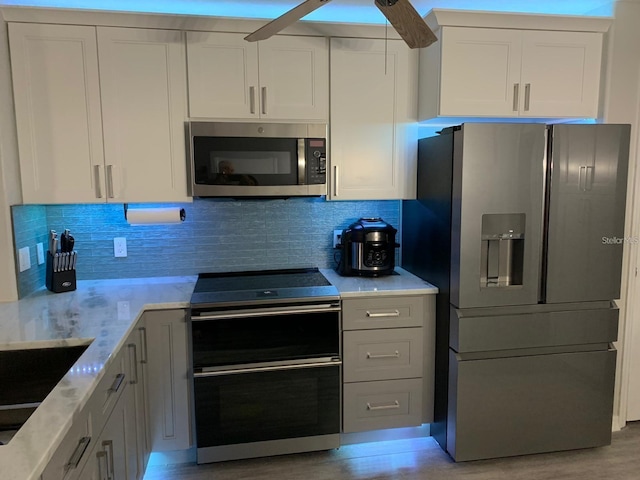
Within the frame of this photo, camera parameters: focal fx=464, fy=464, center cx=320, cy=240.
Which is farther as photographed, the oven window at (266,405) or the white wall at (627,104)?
the white wall at (627,104)

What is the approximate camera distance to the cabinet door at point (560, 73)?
2.49 meters

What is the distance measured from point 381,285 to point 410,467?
96cm

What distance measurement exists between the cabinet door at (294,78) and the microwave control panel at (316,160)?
0.14 m

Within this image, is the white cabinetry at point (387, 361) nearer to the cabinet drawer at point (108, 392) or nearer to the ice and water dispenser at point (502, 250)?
the ice and water dispenser at point (502, 250)

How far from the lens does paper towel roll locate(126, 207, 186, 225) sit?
2539 millimetres

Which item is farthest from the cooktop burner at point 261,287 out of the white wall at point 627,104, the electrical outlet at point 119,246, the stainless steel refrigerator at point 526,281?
the white wall at point 627,104

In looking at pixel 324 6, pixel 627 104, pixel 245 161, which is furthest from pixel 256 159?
pixel 627 104

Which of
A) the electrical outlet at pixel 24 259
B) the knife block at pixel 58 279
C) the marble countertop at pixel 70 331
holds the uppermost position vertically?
the electrical outlet at pixel 24 259

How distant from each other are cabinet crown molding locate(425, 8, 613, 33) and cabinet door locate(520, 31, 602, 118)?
0.03 meters

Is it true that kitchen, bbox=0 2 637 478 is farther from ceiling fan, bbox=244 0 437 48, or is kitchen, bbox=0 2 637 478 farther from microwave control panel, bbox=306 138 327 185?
ceiling fan, bbox=244 0 437 48

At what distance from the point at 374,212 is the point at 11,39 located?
2150 mm

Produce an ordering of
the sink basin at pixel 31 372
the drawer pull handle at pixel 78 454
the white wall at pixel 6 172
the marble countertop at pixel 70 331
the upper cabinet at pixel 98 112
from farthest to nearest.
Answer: the upper cabinet at pixel 98 112
the white wall at pixel 6 172
the sink basin at pixel 31 372
the drawer pull handle at pixel 78 454
the marble countertop at pixel 70 331

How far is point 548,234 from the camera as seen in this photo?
2.32m

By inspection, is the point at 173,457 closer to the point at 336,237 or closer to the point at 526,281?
the point at 336,237
